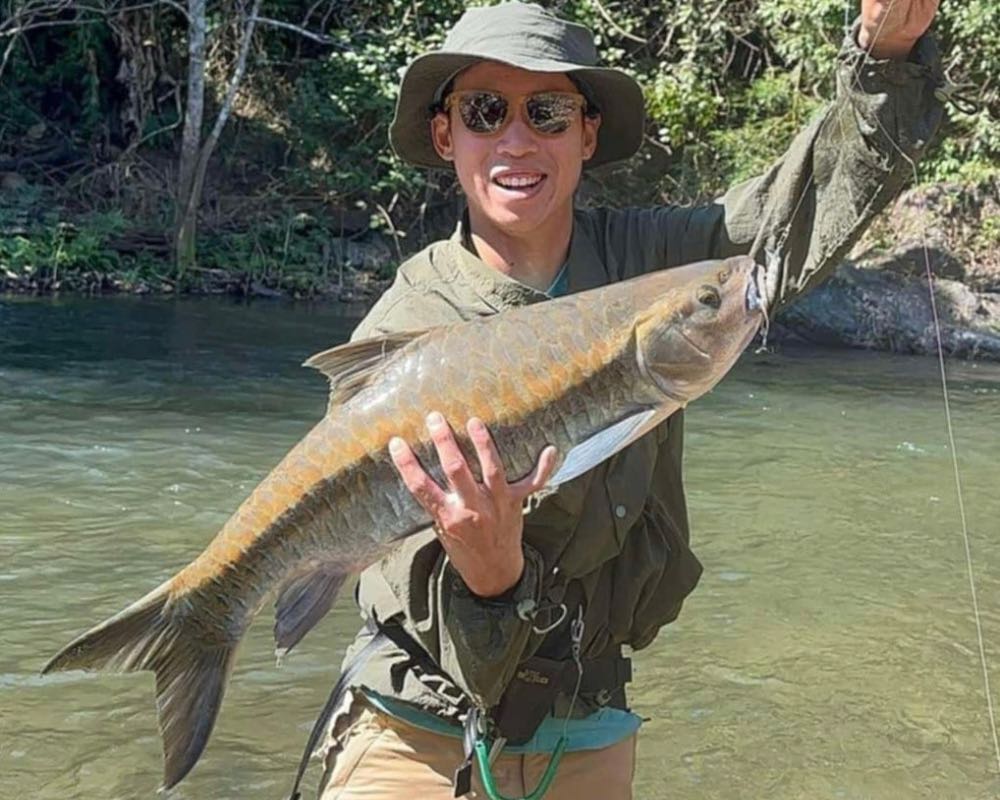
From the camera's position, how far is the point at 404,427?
2383mm

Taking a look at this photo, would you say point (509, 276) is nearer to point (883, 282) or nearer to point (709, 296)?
point (709, 296)

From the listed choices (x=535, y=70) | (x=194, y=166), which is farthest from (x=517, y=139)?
(x=194, y=166)

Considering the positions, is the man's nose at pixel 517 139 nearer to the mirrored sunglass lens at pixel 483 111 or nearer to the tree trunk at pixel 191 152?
the mirrored sunglass lens at pixel 483 111

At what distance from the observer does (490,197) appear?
107 inches

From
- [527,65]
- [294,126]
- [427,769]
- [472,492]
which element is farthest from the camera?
[294,126]

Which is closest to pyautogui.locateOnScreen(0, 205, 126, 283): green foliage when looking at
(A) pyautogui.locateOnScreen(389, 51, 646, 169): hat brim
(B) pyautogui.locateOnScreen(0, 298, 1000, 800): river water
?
(B) pyautogui.locateOnScreen(0, 298, 1000, 800): river water

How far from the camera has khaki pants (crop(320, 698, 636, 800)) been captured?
269cm

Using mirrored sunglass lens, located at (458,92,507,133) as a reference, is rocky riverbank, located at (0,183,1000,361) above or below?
below

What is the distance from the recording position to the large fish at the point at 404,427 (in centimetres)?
236

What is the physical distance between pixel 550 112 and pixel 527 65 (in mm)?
173

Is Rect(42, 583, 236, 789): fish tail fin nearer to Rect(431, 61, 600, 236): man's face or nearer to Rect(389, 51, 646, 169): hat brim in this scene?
Rect(431, 61, 600, 236): man's face

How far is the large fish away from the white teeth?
340 mm

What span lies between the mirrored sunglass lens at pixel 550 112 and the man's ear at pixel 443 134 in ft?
0.84

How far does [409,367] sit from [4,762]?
12.0 feet
